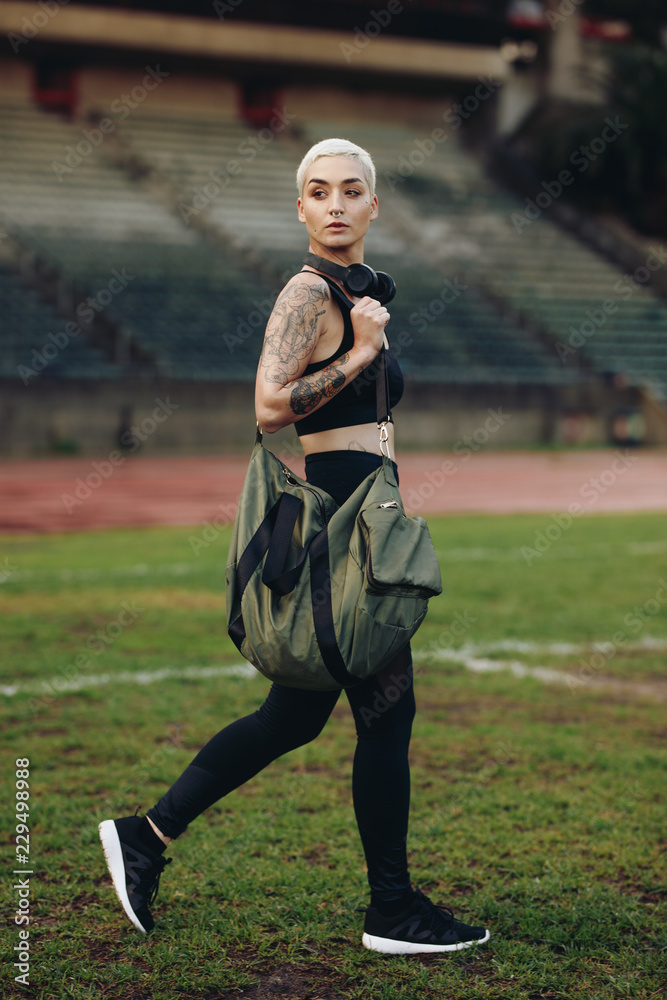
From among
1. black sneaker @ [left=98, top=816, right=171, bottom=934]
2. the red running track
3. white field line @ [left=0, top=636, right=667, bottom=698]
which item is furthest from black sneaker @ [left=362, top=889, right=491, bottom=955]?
the red running track

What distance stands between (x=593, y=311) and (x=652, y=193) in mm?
7525

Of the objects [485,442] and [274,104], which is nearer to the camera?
[485,442]

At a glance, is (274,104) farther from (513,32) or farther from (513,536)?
(513,536)

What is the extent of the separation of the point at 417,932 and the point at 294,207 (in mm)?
26041

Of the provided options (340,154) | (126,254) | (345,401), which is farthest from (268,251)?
(345,401)

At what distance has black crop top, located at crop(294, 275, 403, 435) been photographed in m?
2.63

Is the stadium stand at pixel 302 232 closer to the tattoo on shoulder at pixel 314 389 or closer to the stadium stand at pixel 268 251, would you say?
the stadium stand at pixel 268 251

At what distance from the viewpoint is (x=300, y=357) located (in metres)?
2.56

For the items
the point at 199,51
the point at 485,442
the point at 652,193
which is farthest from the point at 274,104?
the point at 485,442

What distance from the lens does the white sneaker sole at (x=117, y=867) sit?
2.78 meters

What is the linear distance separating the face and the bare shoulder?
6.6 inches

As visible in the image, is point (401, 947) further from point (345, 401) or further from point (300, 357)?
point (300, 357)

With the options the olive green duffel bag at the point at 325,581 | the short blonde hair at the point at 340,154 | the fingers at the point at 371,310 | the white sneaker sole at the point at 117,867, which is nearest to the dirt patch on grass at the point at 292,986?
→ the white sneaker sole at the point at 117,867

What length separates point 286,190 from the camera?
27641 millimetres
